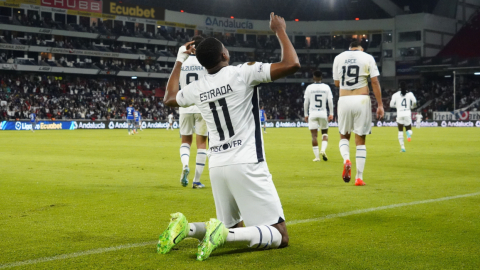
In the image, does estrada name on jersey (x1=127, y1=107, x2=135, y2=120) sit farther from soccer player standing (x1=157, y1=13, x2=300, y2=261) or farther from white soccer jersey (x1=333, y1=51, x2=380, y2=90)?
soccer player standing (x1=157, y1=13, x2=300, y2=261)

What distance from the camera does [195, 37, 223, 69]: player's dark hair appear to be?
4.38m

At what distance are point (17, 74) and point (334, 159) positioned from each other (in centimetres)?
4958

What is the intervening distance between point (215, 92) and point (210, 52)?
0.34 meters

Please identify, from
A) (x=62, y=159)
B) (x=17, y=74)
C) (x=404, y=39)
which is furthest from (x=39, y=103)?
(x=404, y=39)

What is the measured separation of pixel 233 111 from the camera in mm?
4402

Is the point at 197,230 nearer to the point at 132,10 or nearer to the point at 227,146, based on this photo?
the point at 227,146

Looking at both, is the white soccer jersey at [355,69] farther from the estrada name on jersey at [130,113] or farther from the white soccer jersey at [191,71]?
the estrada name on jersey at [130,113]

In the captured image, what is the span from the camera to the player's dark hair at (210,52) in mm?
4379

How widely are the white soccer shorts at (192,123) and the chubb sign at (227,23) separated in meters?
64.9

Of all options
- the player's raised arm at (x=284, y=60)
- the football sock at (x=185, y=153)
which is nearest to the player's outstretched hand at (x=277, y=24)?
the player's raised arm at (x=284, y=60)

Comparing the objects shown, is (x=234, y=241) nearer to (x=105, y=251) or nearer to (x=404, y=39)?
(x=105, y=251)

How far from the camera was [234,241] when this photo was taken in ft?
13.5

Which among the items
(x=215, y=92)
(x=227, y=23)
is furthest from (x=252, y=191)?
(x=227, y=23)

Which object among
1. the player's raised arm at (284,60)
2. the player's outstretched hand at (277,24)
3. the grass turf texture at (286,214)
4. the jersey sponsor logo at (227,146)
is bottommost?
the grass turf texture at (286,214)
